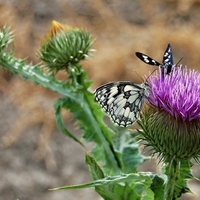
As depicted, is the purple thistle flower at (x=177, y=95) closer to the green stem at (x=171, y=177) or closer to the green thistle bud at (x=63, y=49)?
the green stem at (x=171, y=177)

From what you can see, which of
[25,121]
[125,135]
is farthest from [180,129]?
[25,121]

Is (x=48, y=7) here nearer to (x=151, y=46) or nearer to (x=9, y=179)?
(x=151, y=46)

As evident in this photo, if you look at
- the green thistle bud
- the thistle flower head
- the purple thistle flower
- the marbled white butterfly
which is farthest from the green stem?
the green thistle bud

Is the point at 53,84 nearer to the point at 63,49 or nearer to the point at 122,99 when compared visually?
the point at 63,49

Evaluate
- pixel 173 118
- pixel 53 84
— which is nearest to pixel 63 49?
pixel 53 84

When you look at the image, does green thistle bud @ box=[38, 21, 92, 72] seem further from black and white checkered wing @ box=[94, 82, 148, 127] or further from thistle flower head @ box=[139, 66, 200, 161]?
thistle flower head @ box=[139, 66, 200, 161]
